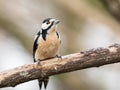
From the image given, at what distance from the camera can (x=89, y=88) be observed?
692cm

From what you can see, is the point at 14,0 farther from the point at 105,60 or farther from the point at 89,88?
the point at 105,60

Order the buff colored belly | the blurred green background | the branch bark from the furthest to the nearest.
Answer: the blurred green background, the buff colored belly, the branch bark

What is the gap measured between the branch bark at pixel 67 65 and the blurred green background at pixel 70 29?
1.80 metres

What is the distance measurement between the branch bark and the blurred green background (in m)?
1.80

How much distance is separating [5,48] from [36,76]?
14.0 ft

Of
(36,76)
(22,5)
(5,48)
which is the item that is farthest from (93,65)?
(5,48)

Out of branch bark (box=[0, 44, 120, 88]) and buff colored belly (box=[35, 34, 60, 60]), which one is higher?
buff colored belly (box=[35, 34, 60, 60])

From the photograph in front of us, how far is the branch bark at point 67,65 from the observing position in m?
4.65

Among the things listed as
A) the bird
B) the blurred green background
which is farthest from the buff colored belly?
the blurred green background

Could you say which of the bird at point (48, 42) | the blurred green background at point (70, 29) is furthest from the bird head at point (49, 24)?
the blurred green background at point (70, 29)

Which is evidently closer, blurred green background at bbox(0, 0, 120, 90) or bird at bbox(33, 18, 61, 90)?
bird at bbox(33, 18, 61, 90)

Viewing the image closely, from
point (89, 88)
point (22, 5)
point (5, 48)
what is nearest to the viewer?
point (89, 88)

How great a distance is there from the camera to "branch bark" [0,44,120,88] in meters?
4.65

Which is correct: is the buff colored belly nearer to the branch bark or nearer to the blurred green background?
the branch bark
